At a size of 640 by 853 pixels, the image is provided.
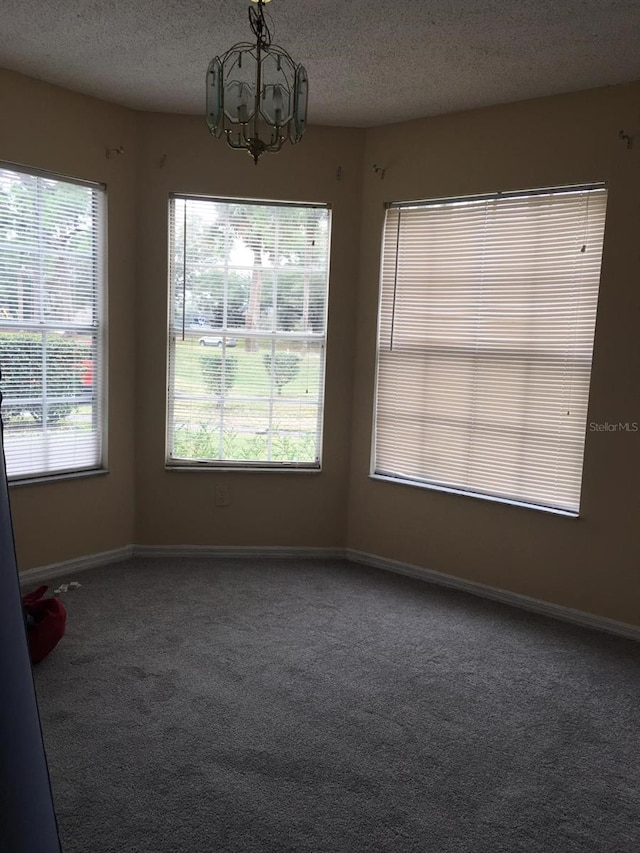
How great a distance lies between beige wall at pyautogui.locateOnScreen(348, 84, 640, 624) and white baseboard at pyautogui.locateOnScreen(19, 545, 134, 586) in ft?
5.16

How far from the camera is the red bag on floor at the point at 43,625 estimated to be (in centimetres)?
281

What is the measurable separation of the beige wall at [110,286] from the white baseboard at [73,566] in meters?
0.03

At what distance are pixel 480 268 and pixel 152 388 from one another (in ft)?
6.81

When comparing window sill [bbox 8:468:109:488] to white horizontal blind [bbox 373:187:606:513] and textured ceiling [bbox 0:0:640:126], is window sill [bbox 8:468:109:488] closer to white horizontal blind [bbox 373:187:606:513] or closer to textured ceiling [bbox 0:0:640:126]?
white horizontal blind [bbox 373:187:606:513]

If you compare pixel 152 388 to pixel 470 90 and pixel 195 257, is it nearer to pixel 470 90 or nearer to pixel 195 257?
pixel 195 257

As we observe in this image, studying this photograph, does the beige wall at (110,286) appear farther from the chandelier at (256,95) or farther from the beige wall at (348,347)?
the chandelier at (256,95)

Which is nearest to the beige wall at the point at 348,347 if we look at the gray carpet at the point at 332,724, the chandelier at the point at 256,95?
the gray carpet at the point at 332,724

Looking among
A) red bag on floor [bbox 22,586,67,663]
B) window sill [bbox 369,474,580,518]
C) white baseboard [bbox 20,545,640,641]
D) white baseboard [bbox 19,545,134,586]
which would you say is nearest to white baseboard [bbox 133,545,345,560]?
white baseboard [bbox 20,545,640,641]

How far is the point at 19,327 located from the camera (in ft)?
11.8

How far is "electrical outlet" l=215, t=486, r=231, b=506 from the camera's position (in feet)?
13.9

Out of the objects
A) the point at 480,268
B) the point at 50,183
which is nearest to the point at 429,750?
the point at 480,268

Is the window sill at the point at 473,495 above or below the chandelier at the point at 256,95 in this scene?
below

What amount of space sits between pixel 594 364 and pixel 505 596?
4.45 ft

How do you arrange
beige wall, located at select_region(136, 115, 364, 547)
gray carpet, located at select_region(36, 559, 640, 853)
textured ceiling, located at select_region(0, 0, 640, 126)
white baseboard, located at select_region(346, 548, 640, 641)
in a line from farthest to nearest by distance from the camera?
beige wall, located at select_region(136, 115, 364, 547) < white baseboard, located at select_region(346, 548, 640, 641) < textured ceiling, located at select_region(0, 0, 640, 126) < gray carpet, located at select_region(36, 559, 640, 853)
